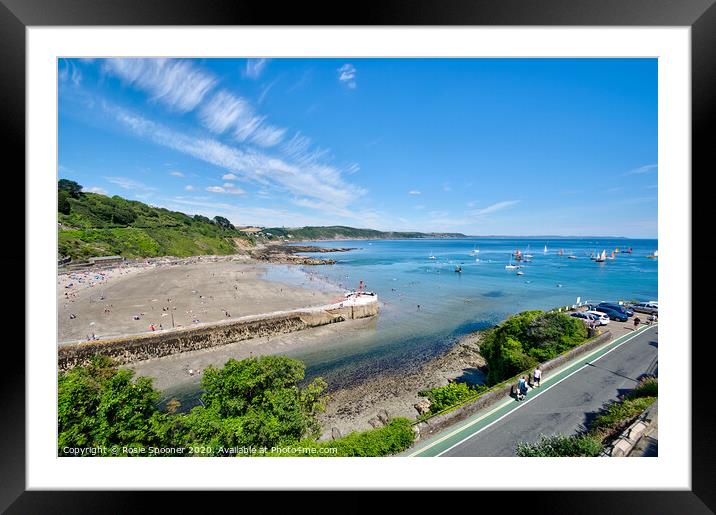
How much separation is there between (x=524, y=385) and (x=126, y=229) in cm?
1217

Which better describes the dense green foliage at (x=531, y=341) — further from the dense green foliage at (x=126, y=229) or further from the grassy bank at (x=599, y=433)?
the dense green foliage at (x=126, y=229)

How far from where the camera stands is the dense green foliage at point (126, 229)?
4381 millimetres

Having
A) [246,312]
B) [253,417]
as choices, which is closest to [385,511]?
[253,417]

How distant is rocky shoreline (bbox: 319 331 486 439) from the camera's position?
495 centimetres

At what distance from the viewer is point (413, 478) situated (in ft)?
6.28

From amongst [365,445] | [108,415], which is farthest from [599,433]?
[108,415]

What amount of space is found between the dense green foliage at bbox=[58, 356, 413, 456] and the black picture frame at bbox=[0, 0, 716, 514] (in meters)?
0.57

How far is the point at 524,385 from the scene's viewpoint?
3.07 metres

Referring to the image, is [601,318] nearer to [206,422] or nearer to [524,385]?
[524,385]

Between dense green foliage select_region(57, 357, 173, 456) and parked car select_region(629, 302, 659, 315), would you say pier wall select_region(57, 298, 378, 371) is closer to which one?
dense green foliage select_region(57, 357, 173, 456)

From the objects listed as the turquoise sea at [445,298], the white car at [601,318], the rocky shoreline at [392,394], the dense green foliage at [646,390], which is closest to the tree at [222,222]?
the turquoise sea at [445,298]
